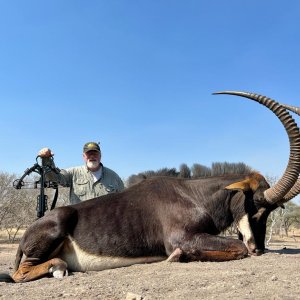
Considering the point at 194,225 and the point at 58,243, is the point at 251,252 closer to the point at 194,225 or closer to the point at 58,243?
the point at 194,225

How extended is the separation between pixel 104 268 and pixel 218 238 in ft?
5.07

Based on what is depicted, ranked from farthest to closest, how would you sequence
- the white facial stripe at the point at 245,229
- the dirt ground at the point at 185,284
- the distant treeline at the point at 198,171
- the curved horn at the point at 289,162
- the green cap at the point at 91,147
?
the green cap at the point at 91,147 < the distant treeline at the point at 198,171 < the curved horn at the point at 289,162 < the white facial stripe at the point at 245,229 < the dirt ground at the point at 185,284

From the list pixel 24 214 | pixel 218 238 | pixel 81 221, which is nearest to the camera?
pixel 218 238

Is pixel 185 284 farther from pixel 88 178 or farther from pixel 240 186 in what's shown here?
pixel 88 178

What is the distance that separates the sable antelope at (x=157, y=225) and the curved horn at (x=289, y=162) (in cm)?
1

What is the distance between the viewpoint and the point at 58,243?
559 centimetres

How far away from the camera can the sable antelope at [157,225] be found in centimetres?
543

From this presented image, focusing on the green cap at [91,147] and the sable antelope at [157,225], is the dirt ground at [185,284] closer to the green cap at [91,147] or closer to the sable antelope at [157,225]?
the sable antelope at [157,225]

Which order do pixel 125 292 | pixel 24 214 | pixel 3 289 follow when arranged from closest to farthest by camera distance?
pixel 125 292
pixel 3 289
pixel 24 214

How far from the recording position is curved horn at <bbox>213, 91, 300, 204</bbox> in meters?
→ 5.96

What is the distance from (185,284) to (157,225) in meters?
1.98

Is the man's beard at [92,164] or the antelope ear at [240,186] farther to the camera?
the man's beard at [92,164]

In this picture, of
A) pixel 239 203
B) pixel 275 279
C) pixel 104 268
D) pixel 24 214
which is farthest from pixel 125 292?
pixel 24 214

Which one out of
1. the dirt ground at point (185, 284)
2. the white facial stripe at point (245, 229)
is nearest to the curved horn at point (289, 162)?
the white facial stripe at point (245, 229)
